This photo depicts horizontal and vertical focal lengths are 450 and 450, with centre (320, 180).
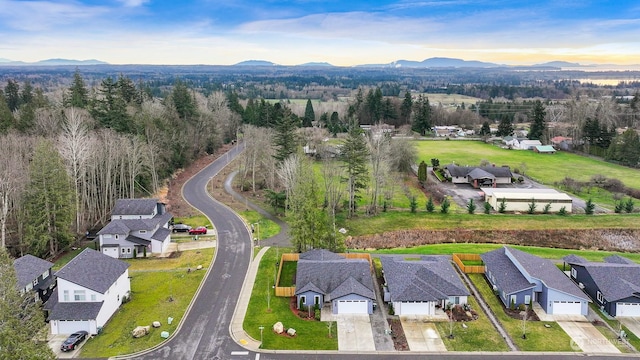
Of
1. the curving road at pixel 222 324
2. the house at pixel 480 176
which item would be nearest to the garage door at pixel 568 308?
the curving road at pixel 222 324

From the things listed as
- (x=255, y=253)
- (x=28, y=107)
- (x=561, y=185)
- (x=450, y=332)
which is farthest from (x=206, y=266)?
(x=561, y=185)

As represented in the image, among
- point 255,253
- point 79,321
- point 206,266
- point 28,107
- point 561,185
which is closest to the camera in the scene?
point 79,321

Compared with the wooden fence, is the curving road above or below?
below

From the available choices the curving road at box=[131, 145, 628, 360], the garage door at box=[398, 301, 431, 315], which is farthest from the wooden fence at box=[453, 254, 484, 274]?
the curving road at box=[131, 145, 628, 360]

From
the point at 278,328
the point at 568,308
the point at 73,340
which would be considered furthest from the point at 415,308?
the point at 73,340

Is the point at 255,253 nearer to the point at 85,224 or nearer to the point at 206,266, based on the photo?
the point at 206,266

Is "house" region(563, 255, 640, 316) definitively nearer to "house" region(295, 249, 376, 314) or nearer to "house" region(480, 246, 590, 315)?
"house" region(480, 246, 590, 315)
